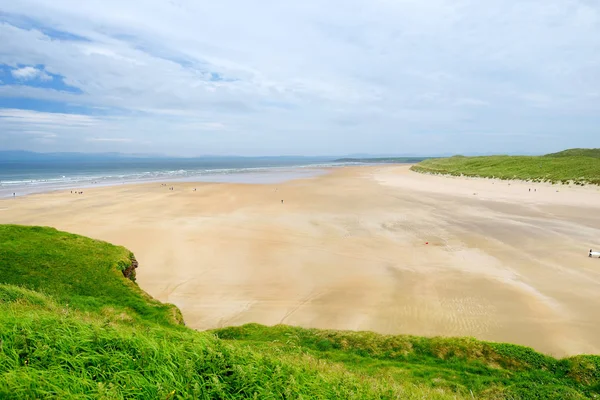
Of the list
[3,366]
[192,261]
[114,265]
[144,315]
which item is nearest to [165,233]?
[192,261]

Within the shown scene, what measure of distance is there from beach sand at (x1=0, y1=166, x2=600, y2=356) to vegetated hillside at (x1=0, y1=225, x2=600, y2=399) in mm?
3161

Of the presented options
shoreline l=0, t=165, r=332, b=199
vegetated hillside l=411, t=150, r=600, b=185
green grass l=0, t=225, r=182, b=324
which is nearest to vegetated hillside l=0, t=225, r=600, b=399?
green grass l=0, t=225, r=182, b=324

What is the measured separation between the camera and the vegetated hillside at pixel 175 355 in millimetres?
3660

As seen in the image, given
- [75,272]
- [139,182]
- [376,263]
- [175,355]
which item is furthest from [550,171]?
[139,182]

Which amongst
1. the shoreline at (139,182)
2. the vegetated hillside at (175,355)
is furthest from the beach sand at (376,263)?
the shoreline at (139,182)

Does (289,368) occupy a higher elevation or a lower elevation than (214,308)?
higher

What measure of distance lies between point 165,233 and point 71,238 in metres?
11.1

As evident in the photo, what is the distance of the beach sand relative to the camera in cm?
1204

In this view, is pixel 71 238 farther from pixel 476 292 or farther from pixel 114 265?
pixel 476 292

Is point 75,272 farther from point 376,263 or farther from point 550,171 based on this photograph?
point 550,171

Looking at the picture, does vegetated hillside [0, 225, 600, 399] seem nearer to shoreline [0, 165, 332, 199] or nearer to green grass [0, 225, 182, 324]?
green grass [0, 225, 182, 324]

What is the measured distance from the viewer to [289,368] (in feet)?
15.0

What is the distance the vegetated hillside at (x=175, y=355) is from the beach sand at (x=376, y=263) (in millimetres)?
3161

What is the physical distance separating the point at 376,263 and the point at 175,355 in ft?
48.5
